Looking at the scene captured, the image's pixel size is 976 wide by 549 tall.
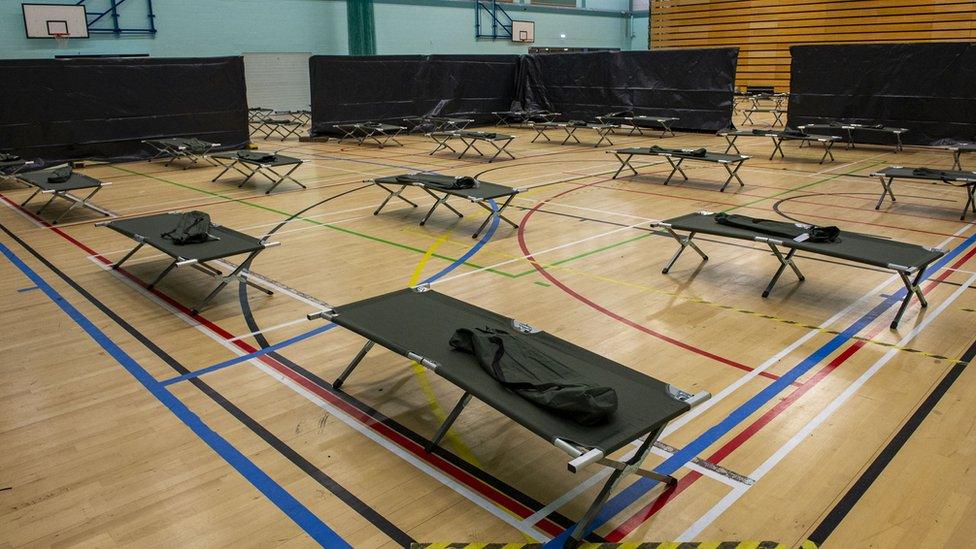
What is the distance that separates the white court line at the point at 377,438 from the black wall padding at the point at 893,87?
48.6 feet

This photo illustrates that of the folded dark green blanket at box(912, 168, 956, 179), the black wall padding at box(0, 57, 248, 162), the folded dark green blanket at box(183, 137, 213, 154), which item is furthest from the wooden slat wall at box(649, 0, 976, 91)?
the folded dark green blanket at box(183, 137, 213, 154)

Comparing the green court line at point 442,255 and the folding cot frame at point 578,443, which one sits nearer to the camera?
the folding cot frame at point 578,443

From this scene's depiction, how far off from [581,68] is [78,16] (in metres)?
13.1

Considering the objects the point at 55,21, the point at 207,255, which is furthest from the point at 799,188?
the point at 55,21

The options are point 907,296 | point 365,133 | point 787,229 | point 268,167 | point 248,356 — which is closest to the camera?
point 248,356

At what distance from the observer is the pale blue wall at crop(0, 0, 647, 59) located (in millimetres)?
18078

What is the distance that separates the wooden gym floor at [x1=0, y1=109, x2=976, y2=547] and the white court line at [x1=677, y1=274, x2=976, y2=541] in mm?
13

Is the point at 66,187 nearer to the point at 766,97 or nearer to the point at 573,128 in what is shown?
the point at 573,128

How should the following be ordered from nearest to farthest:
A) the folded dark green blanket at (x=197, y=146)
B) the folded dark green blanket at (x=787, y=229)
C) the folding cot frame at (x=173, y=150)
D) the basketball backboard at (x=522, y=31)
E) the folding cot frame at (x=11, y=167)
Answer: the folded dark green blanket at (x=787, y=229), the folding cot frame at (x=11, y=167), the folded dark green blanket at (x=197, y=146), the folding cot frame at (x=173, y=150), the basketball backboard at (x=522, y=31)

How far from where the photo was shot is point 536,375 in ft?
10.9

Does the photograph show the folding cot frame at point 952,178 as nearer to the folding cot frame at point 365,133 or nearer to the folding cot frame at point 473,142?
the folding cot frame at point 473,142

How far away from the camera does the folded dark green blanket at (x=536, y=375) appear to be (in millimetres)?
2992

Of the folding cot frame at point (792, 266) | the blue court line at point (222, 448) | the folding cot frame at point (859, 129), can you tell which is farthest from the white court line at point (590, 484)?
the folding cot frame at point (859, 129)

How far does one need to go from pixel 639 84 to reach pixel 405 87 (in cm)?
623
